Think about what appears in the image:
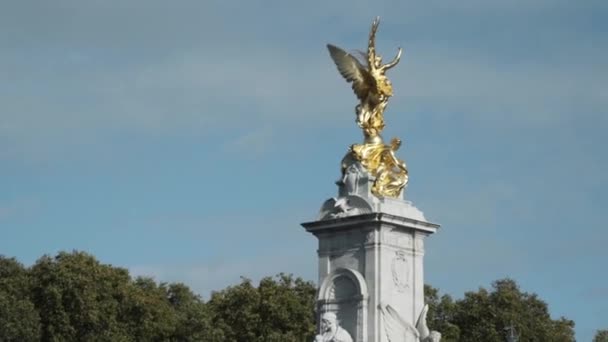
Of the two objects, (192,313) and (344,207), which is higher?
(192,313)

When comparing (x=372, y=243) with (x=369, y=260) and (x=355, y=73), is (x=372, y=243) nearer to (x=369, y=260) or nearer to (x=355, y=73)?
(x=369, y=260)

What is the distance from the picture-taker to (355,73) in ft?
129

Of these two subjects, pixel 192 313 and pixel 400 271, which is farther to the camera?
pixel 192 313

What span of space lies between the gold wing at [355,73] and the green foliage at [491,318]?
79.6ft

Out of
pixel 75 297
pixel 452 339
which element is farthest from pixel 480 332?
pixel 75 297

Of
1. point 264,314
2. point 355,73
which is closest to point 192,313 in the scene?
point 264,314

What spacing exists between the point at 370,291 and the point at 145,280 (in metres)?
40.4

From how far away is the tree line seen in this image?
61.8 meters

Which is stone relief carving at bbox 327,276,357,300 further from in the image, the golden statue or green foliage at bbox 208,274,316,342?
green foliage at bbox 208,274,316,342

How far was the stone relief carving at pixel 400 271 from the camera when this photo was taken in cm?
3738

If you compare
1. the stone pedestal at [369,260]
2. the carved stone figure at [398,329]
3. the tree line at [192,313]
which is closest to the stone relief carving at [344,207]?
the stone pedestal at [369,260]

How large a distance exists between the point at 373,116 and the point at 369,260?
397 centimetres

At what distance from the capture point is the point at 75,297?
62375mm

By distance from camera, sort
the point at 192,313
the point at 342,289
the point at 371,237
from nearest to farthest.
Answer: the point at 371,237 → the point at 342,289 → the point at 192,313
